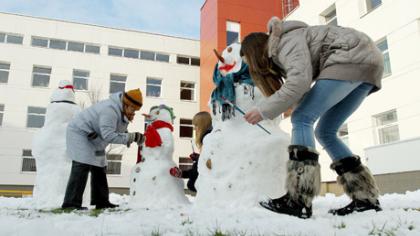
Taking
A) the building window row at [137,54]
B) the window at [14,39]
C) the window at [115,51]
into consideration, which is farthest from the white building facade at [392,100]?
the window at [14,39]

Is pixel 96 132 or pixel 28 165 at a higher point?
pixel 28 165

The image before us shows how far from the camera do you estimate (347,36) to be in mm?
2293

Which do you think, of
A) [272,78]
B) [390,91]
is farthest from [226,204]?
[390,91]

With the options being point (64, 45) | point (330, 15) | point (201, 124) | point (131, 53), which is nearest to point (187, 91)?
point (131, 53)

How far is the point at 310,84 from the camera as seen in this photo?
217cm

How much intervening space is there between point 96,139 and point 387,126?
790cm

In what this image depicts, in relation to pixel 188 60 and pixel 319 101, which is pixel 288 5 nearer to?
pixel 188 60

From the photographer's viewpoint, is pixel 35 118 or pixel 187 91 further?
pixel 187 91

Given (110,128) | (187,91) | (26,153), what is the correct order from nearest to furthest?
(110,128), (26,153), (187,91)

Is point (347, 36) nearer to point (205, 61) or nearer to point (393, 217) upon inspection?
point (393, 217)

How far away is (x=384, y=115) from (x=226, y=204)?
778cm

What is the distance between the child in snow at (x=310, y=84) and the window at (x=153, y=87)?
55.2 ft

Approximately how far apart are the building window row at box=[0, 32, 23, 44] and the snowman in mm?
16107

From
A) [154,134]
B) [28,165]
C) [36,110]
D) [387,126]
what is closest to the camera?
[154,134]
